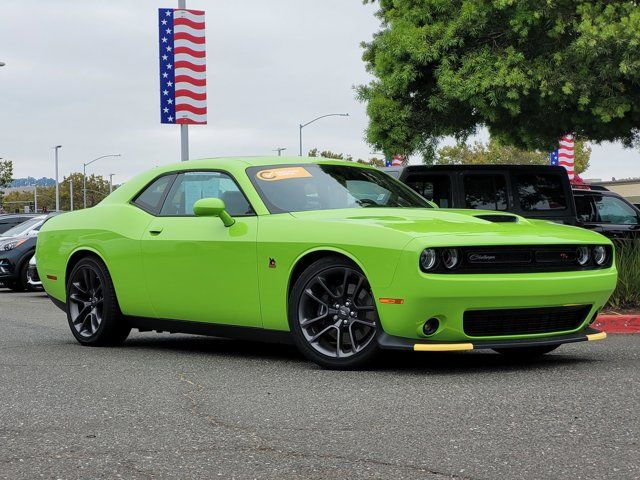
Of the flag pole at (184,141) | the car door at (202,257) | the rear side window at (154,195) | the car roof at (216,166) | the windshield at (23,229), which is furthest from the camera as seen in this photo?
the windshield at (23,229)

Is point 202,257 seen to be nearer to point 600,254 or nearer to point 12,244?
point 600,254

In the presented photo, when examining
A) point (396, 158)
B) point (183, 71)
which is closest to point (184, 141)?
point (183, 71)

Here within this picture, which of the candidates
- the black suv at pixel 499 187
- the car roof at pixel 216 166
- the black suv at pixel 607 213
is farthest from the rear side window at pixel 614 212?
Result: the car roof at pixel 216 166

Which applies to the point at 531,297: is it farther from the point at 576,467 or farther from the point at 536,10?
the point at 536,10

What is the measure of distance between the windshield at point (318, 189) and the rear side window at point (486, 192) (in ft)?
14.8

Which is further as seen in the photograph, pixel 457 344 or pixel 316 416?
pixel 457 344

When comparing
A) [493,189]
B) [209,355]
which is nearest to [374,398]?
[209,355]

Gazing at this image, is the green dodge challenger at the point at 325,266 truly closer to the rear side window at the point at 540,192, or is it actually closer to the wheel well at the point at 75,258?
the wheel well at the point at 75,258

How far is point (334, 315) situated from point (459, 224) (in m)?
1.01

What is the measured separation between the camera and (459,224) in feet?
23.0

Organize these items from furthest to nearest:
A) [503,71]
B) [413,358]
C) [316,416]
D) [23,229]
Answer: [23,229] < [503,71] < [413,358] < [316,416]

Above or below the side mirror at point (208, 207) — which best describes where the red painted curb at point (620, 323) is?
below

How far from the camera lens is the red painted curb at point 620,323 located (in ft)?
33.8

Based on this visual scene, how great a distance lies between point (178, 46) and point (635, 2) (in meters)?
7.35
